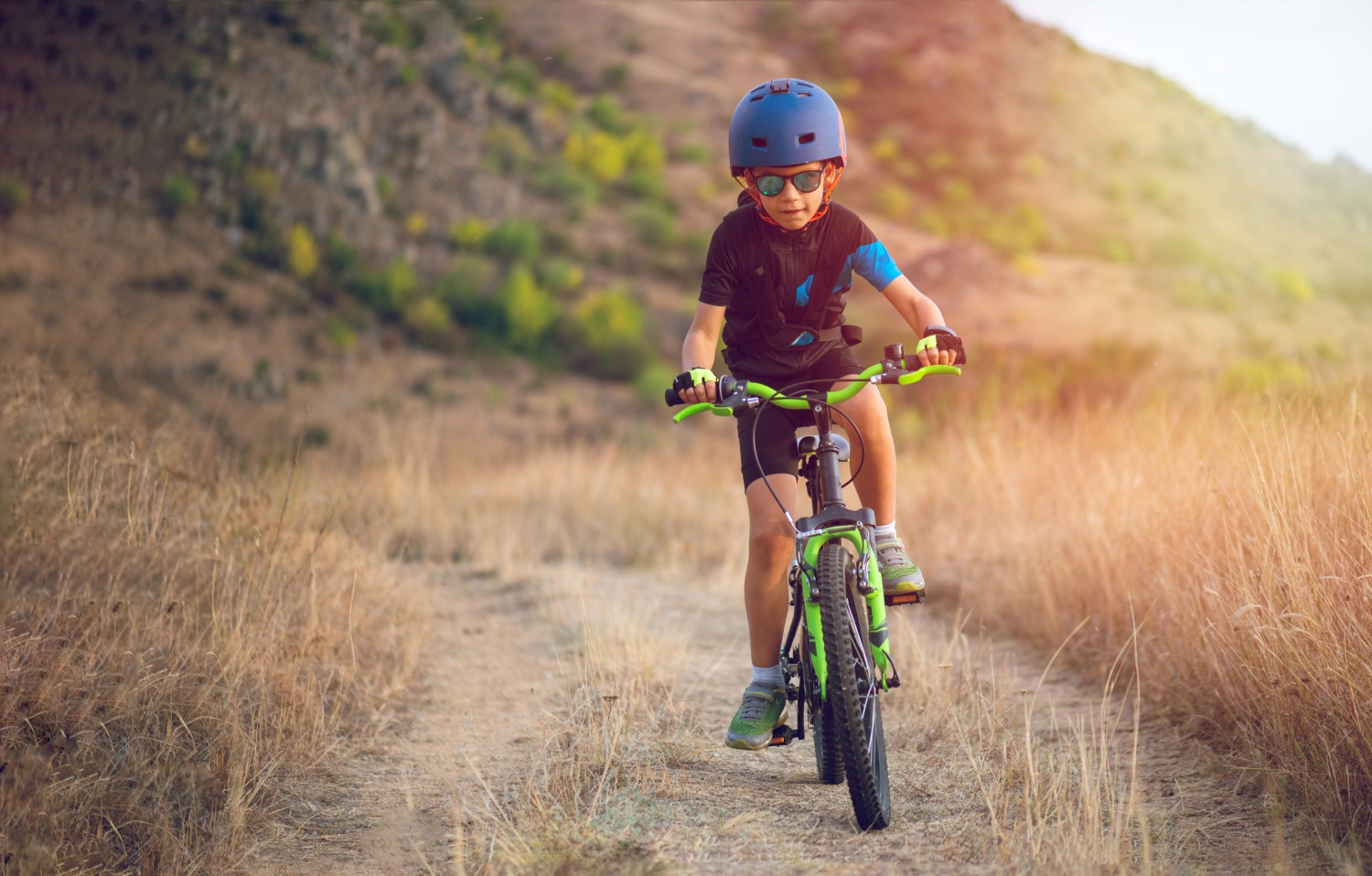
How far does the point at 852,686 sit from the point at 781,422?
96 cm

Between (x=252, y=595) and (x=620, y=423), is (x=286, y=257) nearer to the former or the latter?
(x=620, y=423)

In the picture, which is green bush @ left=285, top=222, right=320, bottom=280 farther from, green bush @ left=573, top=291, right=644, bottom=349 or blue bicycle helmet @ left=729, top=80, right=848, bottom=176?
blue bicycle helmet @ left=729, top=80, right=848, bottom=176

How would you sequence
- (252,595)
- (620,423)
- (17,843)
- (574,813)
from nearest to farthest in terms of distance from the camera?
(17,843) → (574,813) → (252,595) → (620,423)

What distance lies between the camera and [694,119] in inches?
2087

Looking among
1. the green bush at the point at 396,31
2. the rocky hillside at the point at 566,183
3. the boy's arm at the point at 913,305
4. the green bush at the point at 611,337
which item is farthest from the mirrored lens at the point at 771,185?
the green bush at the point at 396,31

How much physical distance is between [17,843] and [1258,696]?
4.21 meters

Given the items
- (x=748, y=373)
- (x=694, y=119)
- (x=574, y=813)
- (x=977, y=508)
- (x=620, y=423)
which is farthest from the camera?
(x=694, y=119)

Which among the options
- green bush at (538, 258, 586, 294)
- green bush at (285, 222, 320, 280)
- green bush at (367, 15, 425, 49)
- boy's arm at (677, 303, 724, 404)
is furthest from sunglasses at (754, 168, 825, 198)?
green bush at (367, 15, 425, 49)

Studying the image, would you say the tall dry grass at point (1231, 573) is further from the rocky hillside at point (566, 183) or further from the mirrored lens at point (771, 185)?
the rocky hillside at point (566, 183)

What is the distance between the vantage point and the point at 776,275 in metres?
3.95

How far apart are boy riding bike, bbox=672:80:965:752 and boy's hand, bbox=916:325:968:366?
168 millimetres

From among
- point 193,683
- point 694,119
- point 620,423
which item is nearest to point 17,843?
point 193,683

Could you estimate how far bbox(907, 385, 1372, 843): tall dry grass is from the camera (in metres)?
3.79

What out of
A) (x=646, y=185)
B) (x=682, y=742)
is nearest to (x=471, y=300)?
(x=646, y=185)
